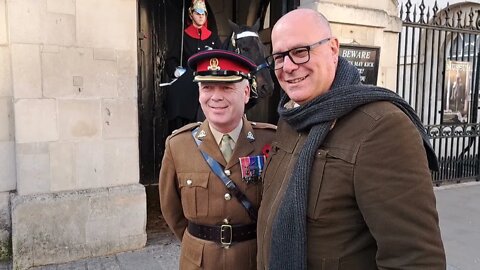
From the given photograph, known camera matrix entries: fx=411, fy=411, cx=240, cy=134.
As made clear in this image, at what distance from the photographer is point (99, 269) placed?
3.93 meters

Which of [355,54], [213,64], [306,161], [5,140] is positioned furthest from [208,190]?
[355,54]

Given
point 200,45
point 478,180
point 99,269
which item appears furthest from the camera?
point 478,180

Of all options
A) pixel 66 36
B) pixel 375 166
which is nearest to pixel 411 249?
pixel 375 166

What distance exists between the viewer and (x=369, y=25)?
5539 millimetres

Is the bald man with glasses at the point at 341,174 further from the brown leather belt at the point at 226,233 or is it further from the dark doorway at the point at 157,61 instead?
the dark doorway at the point at 157,61

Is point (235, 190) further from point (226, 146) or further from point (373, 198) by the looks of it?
point (373, 198)

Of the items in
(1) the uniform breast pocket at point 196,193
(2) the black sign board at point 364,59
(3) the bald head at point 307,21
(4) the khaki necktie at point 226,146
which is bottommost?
(1) the uniform breast pocket at point 196,193

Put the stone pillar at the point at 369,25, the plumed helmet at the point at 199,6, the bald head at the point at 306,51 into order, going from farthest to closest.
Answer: the stone pillar at the point at 369,25 → the plumed helmet at the point at 199,6 → the bald head at the point at 306,51

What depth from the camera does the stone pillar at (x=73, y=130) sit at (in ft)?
12.6

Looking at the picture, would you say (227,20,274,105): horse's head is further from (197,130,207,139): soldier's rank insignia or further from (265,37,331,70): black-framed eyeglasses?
(265,37,331,70): black-framed eyeglasses

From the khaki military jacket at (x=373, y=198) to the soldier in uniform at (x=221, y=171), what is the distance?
70 cm

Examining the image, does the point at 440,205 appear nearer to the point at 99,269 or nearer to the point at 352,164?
the point at 99,269

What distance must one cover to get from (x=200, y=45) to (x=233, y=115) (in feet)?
11.2

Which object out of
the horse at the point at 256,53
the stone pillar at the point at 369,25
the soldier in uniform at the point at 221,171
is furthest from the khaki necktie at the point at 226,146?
the stone pillar at the point at 369,25
